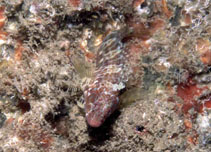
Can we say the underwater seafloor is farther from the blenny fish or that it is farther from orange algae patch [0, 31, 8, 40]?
the blenny fish

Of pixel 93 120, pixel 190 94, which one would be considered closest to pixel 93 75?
pixel 93 120

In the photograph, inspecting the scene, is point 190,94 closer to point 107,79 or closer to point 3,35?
point 107,79

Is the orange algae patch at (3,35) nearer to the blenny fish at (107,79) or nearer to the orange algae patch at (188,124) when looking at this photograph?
the blenny fish at (107,79)

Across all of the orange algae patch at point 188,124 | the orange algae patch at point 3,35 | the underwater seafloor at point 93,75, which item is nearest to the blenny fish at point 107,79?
the underwater seafloor at point 93,75

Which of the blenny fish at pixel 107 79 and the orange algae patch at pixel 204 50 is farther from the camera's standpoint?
the orange algae patch at pixel 204 50

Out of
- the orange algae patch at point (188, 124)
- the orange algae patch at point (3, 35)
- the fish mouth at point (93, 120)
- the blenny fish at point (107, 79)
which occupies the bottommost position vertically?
the orange algae patch at point (188, 124)

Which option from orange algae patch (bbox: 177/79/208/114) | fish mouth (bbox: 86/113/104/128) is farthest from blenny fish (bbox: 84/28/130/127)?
orange algae patch (bbox: 177/79/208/114)

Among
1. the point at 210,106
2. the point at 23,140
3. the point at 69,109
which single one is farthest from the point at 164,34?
the point at 23,140
